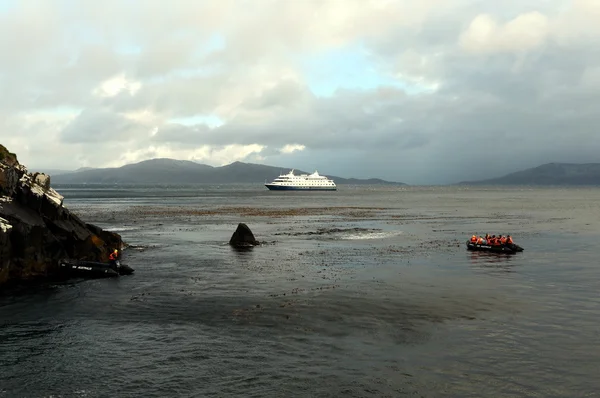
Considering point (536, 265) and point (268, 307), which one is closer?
point (268, 307)

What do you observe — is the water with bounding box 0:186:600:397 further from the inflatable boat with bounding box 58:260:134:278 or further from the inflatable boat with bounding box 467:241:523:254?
the inflatable boat with bounding box 467:241:523:254

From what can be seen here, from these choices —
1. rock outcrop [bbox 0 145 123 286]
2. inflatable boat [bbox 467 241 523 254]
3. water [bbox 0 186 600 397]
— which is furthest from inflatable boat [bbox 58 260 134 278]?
inflatable boat [bbox 467 241 523 254]

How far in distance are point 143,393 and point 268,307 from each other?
12.5 m

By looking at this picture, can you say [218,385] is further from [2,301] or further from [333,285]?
[2,301]

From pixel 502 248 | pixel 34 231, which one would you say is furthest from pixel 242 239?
pixel 502 248

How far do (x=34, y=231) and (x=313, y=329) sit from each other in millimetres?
26710

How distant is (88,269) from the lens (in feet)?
132

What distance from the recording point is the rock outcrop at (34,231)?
1460 inches

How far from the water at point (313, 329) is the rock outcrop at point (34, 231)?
3860 mm

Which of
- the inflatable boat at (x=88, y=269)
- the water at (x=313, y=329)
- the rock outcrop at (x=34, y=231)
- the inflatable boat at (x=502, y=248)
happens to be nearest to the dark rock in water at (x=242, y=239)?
the water at (x=313, y=329)

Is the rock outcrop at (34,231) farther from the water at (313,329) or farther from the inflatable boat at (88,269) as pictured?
the water at (313,329)

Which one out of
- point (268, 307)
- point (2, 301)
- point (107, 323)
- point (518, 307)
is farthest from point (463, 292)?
point (2, 301)

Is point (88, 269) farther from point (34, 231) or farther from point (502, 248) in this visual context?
point (502, 248)

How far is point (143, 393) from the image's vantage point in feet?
58.6
